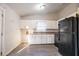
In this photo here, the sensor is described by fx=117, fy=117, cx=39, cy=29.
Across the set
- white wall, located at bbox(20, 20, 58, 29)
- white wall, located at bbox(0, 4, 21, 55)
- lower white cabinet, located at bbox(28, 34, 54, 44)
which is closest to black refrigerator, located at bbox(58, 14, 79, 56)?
white wall, located at bbox(20, 20, 58, 29)

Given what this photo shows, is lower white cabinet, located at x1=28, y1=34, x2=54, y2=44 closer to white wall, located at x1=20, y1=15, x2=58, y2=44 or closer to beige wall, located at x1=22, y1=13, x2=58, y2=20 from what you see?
white wall, located at x1=20, y1=15, x2=58, y2=44

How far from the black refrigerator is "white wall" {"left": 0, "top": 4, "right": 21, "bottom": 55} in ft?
3.56

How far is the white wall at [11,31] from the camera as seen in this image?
289cm

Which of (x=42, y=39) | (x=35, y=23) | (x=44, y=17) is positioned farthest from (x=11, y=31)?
(x=44, y=17)

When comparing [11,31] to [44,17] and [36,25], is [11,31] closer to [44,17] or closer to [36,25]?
[36,25]

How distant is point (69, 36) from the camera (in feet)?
9.19

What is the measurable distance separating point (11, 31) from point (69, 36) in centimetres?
148

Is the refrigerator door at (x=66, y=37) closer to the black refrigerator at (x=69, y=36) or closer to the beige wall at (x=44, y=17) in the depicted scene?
the black refrigerator at (x=69, y=36)

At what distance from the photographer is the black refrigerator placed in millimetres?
2598

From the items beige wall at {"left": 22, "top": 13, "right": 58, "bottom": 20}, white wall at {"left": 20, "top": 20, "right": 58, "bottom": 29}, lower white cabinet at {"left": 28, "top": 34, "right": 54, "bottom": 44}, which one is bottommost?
lower white cabinet at {"left": 28, "top": 34, "right": 54, "bottom": 44}

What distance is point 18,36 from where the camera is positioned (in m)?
2.84

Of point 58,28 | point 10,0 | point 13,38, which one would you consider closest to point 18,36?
point 13,38

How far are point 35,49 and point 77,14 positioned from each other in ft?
4.38

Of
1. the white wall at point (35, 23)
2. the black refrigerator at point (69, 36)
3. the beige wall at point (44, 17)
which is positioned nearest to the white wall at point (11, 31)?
the white wall at point (35, 23)
